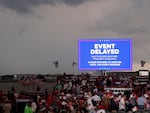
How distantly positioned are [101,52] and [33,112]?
2414cm

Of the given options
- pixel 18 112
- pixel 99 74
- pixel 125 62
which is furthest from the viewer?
pixel 99 74

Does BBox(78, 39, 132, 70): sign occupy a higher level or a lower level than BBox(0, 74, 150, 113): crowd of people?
higher

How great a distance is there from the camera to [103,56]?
5106cm

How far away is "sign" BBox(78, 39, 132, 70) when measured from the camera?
5034cm

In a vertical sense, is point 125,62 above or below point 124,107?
above

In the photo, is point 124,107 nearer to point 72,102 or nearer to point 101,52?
point 72,102

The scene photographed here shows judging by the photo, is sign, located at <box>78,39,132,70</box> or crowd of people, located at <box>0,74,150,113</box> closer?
crowd of people, located at <box>0,74,150,113</box>

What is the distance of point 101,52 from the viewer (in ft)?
167

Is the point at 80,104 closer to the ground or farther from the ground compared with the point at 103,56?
closer to the ground

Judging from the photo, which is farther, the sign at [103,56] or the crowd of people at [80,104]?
the sign at [103,56]

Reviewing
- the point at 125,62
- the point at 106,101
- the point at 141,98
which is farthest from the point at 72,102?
the point at 125,62

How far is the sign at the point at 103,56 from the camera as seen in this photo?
5034cm

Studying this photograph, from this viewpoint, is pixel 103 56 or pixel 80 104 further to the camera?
pixel 103 56

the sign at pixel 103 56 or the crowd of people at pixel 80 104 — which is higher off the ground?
the sign at pixel 103 56
